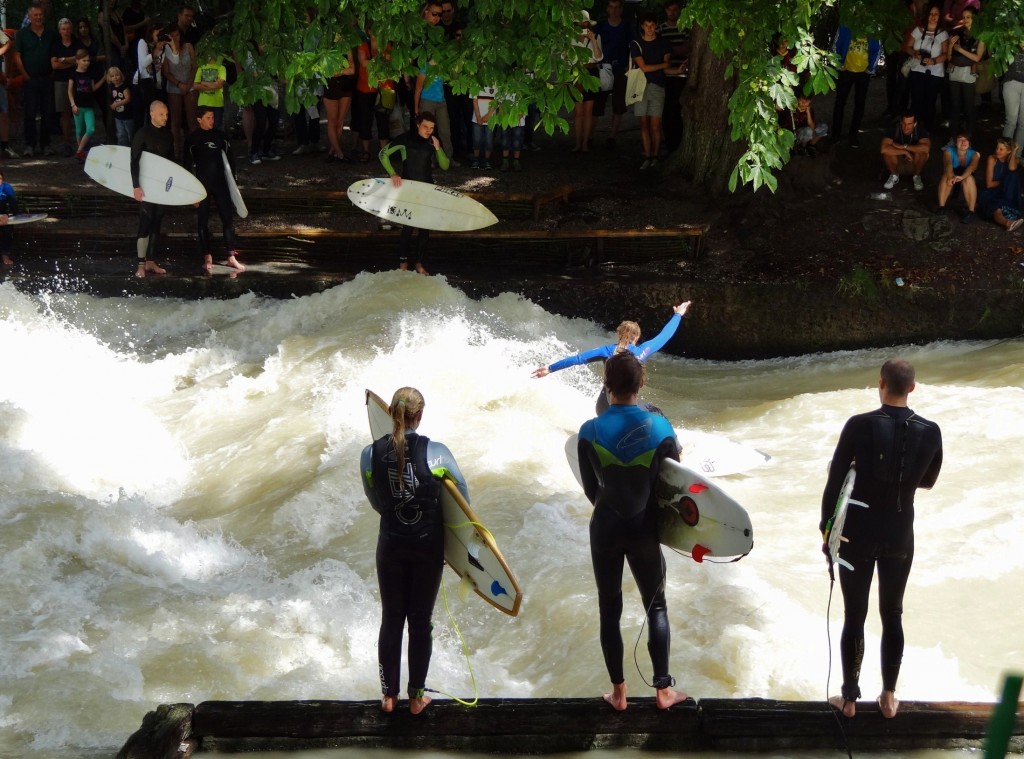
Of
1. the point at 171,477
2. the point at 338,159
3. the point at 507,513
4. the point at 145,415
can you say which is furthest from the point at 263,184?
the point at 507,513

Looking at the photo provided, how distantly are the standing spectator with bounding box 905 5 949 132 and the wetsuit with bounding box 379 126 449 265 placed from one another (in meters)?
5.17

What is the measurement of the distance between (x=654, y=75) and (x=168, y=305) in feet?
19.0

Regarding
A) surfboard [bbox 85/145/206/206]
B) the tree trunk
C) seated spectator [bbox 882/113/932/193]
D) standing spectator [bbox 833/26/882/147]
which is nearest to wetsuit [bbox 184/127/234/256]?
surfboard [bbox 85/145/206/206]

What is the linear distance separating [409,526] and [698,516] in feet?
3.60

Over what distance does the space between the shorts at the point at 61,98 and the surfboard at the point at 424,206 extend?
16.3 ft

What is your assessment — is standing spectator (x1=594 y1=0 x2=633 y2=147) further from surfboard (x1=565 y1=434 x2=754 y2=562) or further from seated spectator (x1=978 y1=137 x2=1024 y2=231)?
surfboard (x1=565 y1=434 x2=754 y2=562)

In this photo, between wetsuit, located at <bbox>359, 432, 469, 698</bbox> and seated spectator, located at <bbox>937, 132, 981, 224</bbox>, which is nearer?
wetsuit, located at <bbox>359, 432, 469, 698</bbox>

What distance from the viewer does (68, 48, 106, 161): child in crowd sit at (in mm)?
12883

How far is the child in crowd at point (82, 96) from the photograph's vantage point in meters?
12.9

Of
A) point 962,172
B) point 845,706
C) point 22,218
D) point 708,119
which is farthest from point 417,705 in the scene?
point 708,119

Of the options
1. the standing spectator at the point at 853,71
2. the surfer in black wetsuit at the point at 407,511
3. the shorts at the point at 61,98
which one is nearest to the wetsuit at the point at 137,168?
the shorts at the point at 61,98

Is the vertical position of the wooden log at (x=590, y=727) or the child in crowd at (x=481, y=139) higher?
the child in crowd at (x=481, y=139)

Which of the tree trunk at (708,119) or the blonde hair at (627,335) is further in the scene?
the tree trunk at (708,119)

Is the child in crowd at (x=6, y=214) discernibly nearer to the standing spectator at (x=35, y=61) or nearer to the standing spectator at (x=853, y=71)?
the standing spectator at (x=35, y=61)
